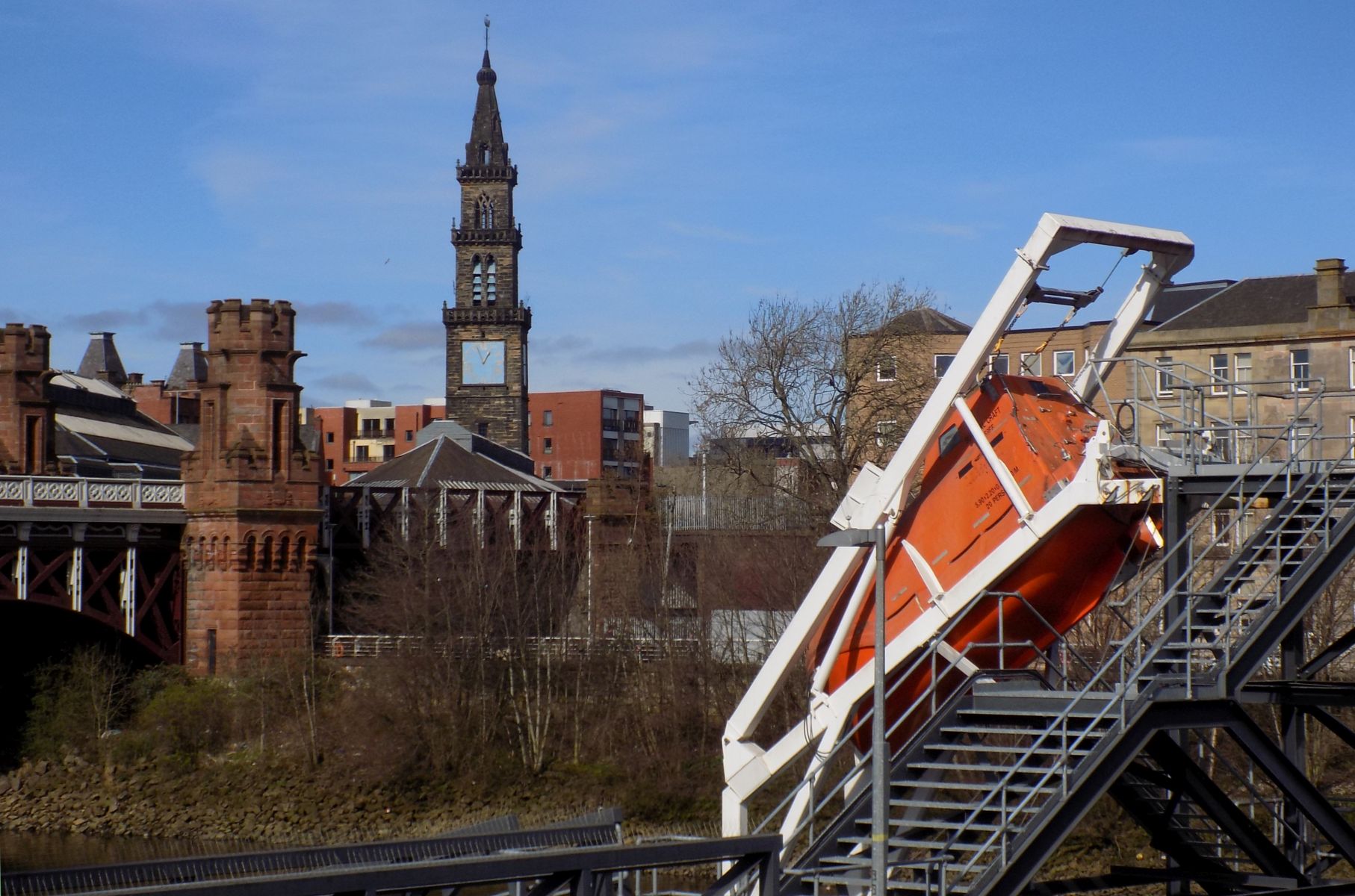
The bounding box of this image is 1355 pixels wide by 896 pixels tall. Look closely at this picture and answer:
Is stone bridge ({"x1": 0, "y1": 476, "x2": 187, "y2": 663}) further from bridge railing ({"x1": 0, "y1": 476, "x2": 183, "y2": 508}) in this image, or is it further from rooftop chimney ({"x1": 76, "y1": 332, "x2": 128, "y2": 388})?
→ rooftop chimney ({"x1": 76, "y1": 332, "x2": 128, "y2": 388})

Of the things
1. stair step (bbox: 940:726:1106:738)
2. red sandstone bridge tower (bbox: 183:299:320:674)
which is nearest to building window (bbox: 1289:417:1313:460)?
stair step (bbox: 940:726:1106:738)

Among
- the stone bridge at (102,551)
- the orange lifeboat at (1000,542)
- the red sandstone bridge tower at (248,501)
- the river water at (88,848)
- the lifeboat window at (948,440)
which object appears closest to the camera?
the orange lifeboat at (1000,542)

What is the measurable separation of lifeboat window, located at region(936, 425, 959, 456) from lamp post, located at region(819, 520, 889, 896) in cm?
263

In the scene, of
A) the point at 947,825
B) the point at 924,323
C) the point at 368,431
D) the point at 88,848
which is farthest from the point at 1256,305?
the point at 368,431

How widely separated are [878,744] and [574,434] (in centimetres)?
12787

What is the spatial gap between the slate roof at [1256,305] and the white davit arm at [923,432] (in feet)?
146

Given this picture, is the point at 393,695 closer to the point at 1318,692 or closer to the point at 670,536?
the point at 670,536

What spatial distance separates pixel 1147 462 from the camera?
19859 mm

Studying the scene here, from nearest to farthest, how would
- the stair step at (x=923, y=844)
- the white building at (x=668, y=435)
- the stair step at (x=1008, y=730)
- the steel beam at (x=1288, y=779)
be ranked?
1. the stair step at (x=923, y=844)
2. the stair step at (x=1008, y=730)
3. the steel beam at (x=1288, y=779)
4. the white building at (x=668, y=435)

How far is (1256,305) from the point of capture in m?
64.8

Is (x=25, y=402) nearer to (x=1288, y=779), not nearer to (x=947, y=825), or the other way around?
(x=947, y=825)

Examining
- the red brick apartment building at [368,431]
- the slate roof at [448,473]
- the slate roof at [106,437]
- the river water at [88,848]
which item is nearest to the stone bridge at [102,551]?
the river water at [88,848]

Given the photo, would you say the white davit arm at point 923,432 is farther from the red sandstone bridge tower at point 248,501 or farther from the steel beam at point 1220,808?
the red sandstone bridge tower at point 248,501

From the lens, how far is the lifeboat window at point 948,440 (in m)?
20.8
